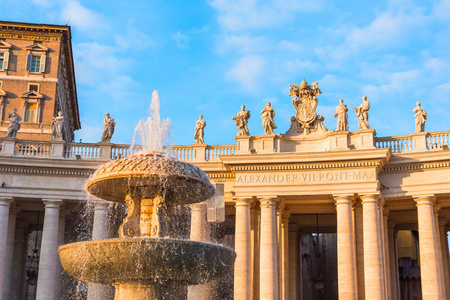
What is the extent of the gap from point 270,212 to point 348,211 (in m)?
4.06

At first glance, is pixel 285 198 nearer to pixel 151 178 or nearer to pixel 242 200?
Result: pixel 242 200

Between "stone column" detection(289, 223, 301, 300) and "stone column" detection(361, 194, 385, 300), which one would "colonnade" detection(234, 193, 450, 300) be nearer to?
"stone column" detection(361, 194, 385, 300)

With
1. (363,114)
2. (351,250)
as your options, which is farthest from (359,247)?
(363,114)

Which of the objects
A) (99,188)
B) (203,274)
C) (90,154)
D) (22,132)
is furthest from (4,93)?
(203,274)

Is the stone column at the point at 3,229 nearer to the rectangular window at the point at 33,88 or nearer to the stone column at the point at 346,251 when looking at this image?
the stone column at the point at 346,251

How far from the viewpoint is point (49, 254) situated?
111 ft

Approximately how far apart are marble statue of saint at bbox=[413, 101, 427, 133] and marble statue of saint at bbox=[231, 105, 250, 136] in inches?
363

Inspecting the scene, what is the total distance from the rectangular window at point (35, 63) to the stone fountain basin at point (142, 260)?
39.0 metres

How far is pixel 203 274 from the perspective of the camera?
16438mm

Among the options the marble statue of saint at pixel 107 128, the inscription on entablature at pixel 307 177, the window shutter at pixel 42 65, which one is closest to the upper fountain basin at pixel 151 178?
the inscription on entablature at pixel 307 177

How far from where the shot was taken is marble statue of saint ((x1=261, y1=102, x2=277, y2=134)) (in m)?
35.4

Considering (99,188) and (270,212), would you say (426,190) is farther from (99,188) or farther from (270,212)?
(99,188)

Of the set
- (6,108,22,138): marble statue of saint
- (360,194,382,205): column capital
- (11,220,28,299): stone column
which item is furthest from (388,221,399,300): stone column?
(6,108,22,138): marble statue of saint

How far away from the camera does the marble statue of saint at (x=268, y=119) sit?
35.4 metres
